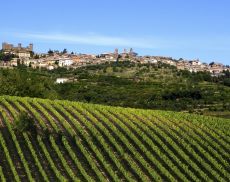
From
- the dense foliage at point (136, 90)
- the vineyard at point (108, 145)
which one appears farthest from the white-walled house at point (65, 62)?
the vineyard at point (108, 145)

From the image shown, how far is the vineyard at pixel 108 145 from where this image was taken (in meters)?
32.4

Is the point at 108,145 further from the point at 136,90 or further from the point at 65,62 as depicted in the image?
the point at 65,62

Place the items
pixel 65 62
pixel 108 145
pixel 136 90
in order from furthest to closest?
pixel 65 62 < pixel 136 90 < pixel 108 145

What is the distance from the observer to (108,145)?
37.5 metres

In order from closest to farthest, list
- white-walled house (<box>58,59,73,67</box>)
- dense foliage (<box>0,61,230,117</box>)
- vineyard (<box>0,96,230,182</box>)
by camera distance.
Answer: vineyard (<box>0,96,230,182</box>) → dense foliage (<box>0,61,230,117</box>) → white-walled house (<box>58,59,73,67</box>)

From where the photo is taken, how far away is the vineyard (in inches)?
1275

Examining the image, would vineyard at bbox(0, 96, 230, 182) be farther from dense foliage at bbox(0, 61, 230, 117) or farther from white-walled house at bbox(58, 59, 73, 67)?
white-walled house at bbox(58, 59, 73, 67)

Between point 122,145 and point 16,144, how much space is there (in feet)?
25.0

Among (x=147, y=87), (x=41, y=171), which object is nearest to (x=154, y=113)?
(x=41, y=171)

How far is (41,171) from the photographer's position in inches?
1227

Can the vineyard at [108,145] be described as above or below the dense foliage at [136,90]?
above

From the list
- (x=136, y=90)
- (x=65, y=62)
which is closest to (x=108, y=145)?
(x=136, y=90)

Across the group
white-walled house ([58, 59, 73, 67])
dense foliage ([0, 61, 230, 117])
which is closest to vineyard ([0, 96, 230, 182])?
dense foliage ([0, 61, 230, 117])

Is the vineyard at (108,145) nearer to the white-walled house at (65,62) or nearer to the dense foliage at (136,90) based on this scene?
the dense foliage at (136,90)
